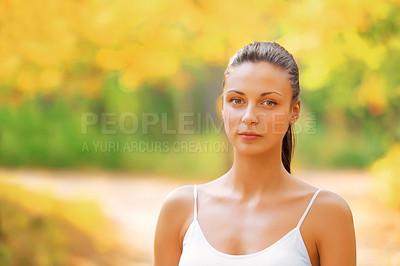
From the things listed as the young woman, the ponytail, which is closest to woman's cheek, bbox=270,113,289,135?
the young woman

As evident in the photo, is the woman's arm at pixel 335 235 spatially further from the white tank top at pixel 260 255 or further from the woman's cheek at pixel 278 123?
the woman's cheek at pixel 278 123

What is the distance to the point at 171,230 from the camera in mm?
1540

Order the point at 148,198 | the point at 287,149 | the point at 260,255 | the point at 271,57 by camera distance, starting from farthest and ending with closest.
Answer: the point at 148,198
the point at 287,149
the point at 271,57
the point at 260,255

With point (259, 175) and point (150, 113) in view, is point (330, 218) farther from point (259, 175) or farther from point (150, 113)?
point (150, 113)

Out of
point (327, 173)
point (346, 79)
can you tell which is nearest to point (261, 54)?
point (346, 79)

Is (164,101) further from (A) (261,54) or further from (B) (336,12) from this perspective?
(A) (261,54)

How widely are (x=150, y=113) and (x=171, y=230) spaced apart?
3911mm

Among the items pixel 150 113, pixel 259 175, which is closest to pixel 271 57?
pixel 259 175

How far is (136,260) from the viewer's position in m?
4.86

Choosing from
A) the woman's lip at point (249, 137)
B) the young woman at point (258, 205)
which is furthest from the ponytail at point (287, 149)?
the woman's lip at point (249, 137)

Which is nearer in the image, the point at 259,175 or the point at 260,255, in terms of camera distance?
the point at 260,255

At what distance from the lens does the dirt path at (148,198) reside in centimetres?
438

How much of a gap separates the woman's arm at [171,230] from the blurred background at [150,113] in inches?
116

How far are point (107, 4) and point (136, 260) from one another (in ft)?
7.57
